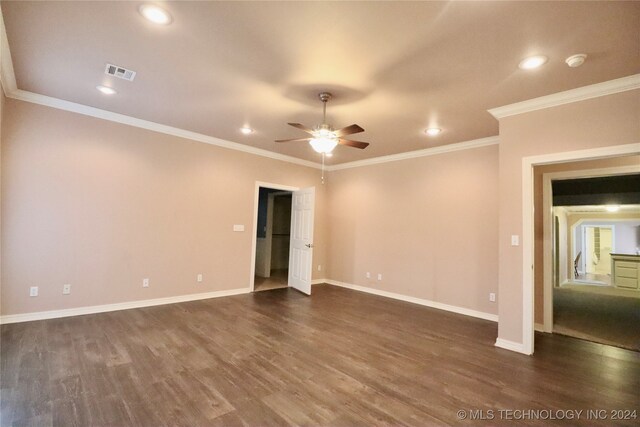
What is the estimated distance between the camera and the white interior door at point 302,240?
18.6 ft

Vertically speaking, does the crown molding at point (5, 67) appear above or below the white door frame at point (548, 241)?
above

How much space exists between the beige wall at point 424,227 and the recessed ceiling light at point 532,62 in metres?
2.10

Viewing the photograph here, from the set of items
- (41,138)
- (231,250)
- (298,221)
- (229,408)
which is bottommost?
(229,408)

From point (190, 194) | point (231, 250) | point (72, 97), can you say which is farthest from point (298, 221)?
point (72, 97)

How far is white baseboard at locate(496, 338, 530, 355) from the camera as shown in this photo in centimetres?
315

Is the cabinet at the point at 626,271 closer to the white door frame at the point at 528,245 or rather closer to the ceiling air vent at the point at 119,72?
the white door frame at the point at 528,245

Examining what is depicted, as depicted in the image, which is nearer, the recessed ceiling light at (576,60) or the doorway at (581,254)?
the recessed ceiling light at (576,60)

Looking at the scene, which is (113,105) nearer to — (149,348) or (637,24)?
(149,348)

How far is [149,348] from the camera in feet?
9.68

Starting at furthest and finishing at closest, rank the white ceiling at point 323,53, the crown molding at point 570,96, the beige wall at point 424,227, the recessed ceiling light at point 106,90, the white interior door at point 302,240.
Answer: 1. the white interior door at point 302,240
2. the beige wall at point 424,227
3. the recessed ceiling light at point 106,90
4. the crown molding at point 570,96
5. the white ceiling at point 323,53

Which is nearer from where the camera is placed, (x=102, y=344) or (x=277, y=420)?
(x=277, y=420)

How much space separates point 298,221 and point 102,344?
3917 millimetres

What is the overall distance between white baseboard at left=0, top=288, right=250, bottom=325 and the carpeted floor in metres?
5.43

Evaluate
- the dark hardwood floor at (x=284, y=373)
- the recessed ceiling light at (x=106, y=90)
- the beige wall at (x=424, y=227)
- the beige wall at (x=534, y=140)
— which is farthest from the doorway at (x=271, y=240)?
the beige wall at (x=534, y=140)
